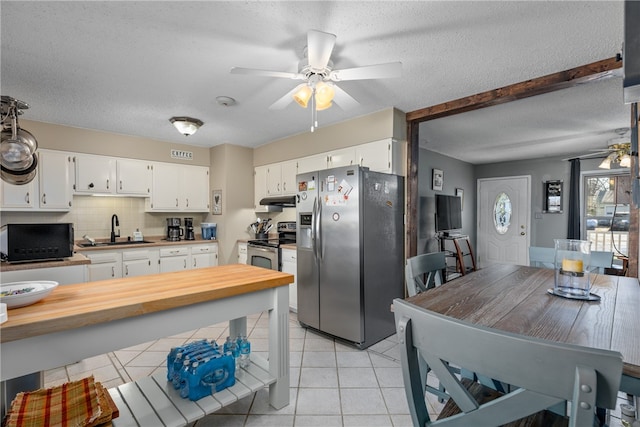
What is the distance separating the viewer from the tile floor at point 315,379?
1.85 metres

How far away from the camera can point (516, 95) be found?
8.56 feet

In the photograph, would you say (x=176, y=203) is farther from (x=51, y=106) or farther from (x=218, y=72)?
(x=218, y=72)

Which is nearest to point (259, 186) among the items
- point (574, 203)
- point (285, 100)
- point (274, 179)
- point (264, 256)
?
point (274, 179)

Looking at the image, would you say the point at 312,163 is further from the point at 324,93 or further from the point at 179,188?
the point at 179,188

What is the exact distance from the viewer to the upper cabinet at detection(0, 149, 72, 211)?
3.37m

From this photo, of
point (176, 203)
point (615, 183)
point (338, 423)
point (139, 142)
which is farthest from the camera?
point (615, 183)

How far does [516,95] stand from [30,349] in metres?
3.54

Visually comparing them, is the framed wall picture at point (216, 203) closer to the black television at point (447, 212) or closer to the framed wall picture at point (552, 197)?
the black television at point (447, 212)

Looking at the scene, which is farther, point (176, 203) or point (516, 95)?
point (176, 203)

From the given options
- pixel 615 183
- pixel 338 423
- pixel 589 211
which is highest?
pixel 615 183

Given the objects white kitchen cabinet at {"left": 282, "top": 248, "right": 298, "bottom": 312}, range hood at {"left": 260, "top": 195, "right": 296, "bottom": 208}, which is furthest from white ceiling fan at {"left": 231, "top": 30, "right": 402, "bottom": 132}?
range hood at {"left": 260, "top": 195, "right": 296, "bottom": 208}

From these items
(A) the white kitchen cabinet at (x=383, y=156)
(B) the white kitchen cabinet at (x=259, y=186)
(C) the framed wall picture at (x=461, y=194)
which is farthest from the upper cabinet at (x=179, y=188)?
(C) the framed wall picture at (x=461, y=194)

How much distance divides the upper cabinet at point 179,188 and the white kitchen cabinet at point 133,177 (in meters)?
0.09

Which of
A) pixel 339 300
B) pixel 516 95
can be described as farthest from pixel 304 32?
pixel 339 300
